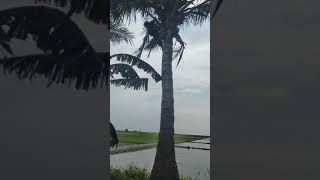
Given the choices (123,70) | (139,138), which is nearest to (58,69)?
(123,70)

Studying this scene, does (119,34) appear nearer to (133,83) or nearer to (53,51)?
(133,83)

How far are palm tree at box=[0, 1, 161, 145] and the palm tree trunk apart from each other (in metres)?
3.07

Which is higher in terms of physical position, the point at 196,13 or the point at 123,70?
the point at 196,13

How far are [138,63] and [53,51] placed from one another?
9.68 feet

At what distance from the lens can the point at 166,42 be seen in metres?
6.64
